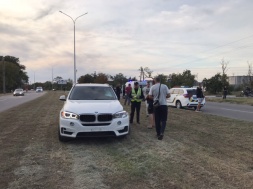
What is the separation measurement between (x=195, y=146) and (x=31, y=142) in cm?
425

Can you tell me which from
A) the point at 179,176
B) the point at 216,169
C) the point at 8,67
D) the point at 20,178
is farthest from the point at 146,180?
the point at 8,67

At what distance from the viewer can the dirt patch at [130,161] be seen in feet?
17.8

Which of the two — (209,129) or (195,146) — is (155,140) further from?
(209,129)

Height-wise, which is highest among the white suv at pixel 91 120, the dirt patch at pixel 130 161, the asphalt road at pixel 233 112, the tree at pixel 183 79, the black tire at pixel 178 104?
the tree at pixel 183 79

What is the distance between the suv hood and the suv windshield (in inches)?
19.4

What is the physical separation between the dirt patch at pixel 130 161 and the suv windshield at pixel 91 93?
133cm

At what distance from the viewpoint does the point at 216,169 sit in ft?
19.9

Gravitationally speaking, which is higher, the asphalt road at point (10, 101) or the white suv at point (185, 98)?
the white suv at point (185, 98)

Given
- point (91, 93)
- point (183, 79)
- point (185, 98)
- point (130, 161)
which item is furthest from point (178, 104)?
point (183, 79)

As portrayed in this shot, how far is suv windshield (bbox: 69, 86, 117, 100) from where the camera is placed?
9.97m

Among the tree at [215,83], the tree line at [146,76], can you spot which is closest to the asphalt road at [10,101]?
the tree line at [146,76]

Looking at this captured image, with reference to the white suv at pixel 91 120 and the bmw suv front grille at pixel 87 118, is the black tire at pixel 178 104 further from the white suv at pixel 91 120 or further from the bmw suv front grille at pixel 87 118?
the bmw suv front grille at pixel 87 118

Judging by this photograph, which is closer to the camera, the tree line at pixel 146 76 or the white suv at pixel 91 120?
the white suv at pixel 91 120

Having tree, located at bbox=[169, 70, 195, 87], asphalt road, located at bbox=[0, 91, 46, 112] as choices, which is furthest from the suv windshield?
tree, located at bbox=[169, 70, 195, 87]
